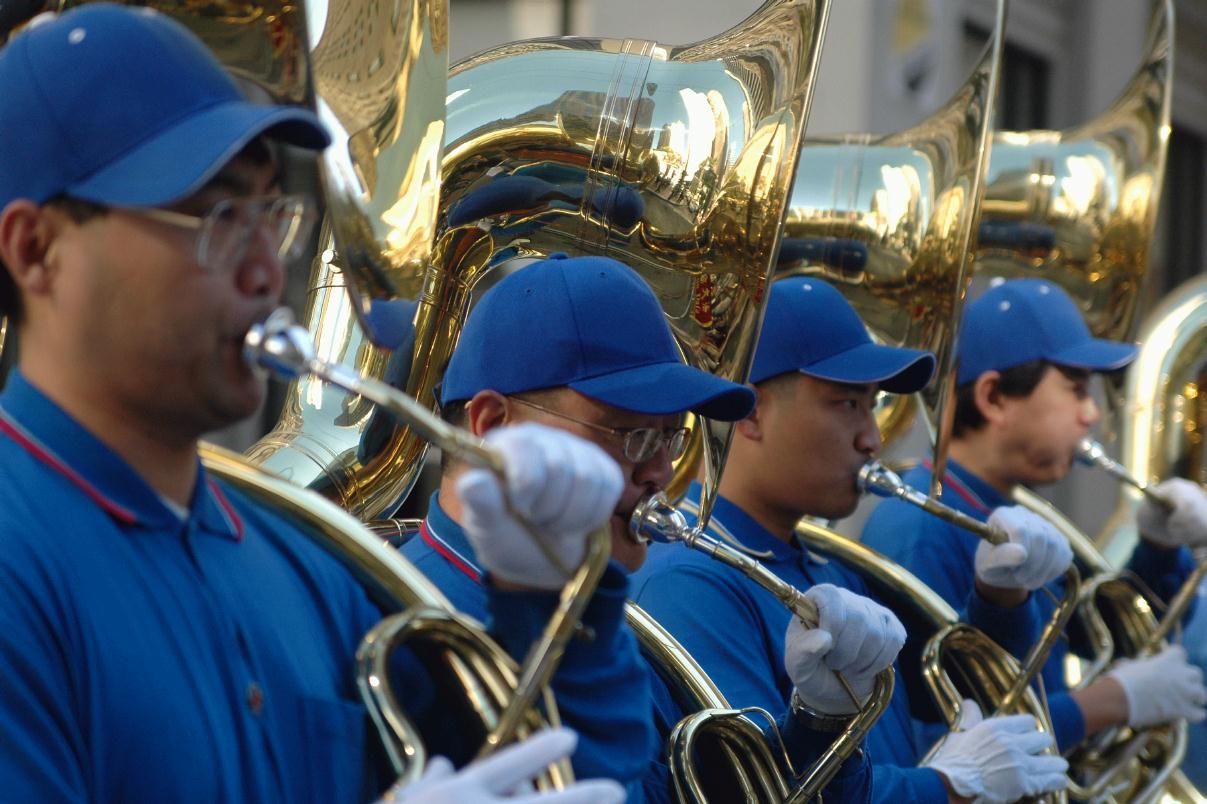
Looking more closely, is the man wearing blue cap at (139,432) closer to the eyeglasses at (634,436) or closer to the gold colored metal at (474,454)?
the gold colored metal at (474,454)

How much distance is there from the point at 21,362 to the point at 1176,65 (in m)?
9.49

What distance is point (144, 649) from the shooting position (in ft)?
4.56

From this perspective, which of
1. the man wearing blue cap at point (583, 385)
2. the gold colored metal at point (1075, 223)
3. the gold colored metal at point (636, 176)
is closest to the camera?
the man wearing blue cap at point (583, 385)

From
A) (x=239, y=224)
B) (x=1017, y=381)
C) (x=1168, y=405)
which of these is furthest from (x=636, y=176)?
(x=1168, y=405)

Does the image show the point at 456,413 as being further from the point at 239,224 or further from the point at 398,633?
the point at 239,224

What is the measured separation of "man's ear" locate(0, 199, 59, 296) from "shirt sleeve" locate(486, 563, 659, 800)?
0.47 metres

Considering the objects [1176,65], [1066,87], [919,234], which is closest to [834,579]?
[919,234]

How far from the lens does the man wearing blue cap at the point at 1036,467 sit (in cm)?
361

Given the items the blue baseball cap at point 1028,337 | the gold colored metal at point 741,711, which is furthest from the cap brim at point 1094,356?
the gold colored metal at point 741,711

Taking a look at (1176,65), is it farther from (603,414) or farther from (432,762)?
(432,762)

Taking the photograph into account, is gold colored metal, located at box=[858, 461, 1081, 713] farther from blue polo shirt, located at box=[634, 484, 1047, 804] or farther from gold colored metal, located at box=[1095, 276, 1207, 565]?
gold colored metal, located at box=[1095, 276, 1207, 565]

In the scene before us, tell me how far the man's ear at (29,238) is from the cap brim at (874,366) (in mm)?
1740

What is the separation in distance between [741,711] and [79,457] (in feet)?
3.92

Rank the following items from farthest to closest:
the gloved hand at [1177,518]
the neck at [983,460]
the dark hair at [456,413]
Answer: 1. the gloved hand at [1177,518]
2. the neck at [983,460]
3. the dark hair at [456,413]
